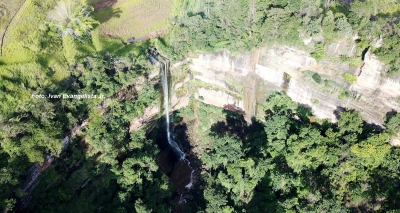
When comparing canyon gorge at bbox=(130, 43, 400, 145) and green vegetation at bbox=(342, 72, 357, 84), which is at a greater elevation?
green vegetation at bbox=(342, 72, 357, 84)

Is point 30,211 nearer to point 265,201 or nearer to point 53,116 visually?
A: point 53,116

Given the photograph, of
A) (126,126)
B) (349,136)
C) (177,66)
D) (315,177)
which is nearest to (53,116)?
(126,126)

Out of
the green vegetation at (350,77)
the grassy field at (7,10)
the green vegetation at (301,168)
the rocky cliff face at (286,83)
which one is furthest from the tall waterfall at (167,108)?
the green vegetation at (350,77)

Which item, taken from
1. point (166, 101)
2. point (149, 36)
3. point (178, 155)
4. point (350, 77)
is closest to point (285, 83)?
point (350, 77)

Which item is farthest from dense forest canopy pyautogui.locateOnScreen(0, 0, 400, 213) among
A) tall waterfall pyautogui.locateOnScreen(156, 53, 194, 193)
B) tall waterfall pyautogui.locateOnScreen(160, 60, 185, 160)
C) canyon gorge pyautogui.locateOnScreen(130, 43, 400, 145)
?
tall waterfall pyautogui.locateOnScreen(160, 60, 185, 160)

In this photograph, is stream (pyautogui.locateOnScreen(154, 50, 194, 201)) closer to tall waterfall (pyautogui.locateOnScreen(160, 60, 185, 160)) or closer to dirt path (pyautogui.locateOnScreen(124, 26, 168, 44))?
tall waterfall (pyautogui.locateOnScreen(160, 60, 185, 160))

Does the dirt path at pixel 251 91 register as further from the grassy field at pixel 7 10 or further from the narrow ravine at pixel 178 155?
the grassy field at pixel 7 10
